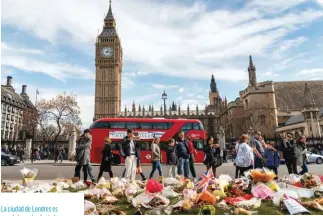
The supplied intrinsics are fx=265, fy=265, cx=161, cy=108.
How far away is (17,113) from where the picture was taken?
196 feet

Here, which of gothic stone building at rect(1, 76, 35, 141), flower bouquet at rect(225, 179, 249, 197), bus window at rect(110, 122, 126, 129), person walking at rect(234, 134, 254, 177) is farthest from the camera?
gothic stone building at rect(1, 76, 35, 141)

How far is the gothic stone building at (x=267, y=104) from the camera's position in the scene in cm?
5030

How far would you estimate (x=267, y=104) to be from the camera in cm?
5312

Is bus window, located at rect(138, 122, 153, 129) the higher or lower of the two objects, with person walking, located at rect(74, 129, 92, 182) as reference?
higher

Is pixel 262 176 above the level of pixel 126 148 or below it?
below

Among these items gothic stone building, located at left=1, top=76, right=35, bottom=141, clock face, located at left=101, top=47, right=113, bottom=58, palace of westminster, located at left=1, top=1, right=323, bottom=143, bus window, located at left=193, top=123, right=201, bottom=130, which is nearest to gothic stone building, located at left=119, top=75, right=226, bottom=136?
palace of westminster, located at left=1, top=1, right=323, bottom=143

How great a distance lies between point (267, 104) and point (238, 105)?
320 inches

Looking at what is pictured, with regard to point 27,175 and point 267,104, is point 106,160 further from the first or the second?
point 267,104

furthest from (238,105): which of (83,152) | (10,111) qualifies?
(83,152)


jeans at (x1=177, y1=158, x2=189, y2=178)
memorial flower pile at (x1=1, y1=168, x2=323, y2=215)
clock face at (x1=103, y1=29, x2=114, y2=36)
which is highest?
clock face at (x1=103, y1=29, x2=114, y2=36)

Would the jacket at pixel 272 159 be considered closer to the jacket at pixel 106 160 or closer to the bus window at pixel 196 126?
the jacket at pixel 106 160

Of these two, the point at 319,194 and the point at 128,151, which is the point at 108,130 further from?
the point at 319,194

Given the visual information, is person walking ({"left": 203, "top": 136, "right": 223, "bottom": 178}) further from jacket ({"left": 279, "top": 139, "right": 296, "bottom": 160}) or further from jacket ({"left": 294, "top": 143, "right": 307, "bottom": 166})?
jacket ({"left": 294, "top": 143, "right": 307, "bottom": 166})

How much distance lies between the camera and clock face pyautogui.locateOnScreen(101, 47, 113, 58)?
8638 centimetres
